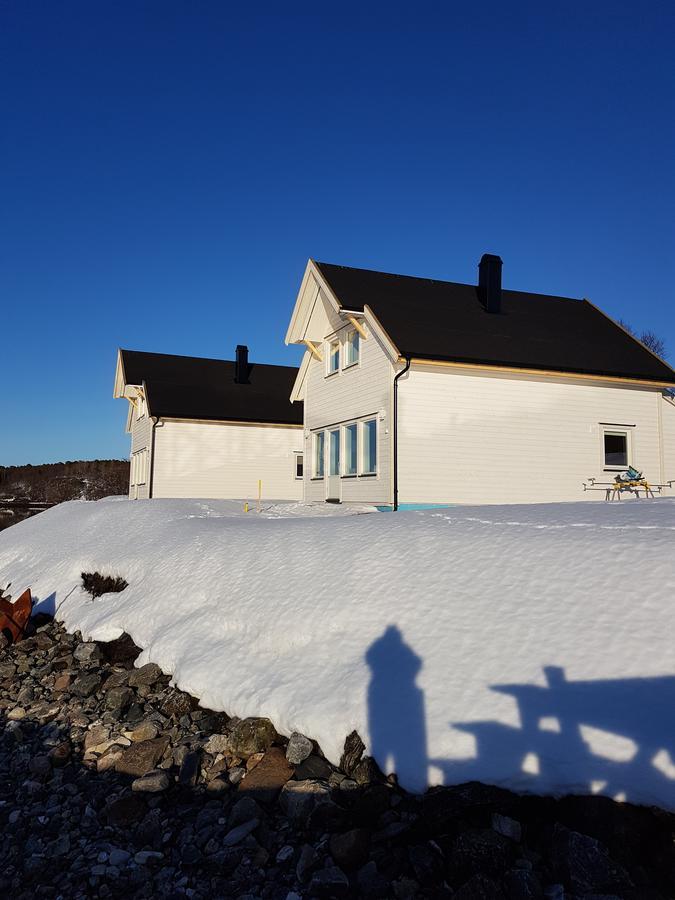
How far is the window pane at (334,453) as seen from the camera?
56.0ft

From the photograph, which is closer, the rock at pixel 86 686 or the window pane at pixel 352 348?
the rock at pixel 86 686

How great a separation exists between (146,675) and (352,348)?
11.9 meters

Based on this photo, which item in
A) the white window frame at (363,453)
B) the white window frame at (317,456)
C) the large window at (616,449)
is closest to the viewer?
the white window frame at (363,453)

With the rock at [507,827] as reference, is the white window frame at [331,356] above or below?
above

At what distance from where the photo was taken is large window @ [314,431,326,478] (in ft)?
59.6

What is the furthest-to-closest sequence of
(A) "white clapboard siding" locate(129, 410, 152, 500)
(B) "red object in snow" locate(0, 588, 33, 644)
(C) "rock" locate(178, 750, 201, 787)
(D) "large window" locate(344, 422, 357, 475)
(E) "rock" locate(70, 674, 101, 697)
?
(A) "white clapboard siding" locate(129, 410, 152, 500) → (D) "large window" locate(344, 422, 357, 475) → (B) "red object in snow" locate(0, 588, 33, 644) → (E) "rock" locate(70, 674, 101, 697) → (C) "rock" locate(178, 750, 201, 787)

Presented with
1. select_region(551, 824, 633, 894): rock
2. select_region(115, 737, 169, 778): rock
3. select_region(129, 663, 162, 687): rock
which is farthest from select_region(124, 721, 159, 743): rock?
select_region(551, 824, 633, 894): rock

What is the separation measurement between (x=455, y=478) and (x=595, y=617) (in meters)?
10.3

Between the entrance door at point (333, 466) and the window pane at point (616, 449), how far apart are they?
6683 millimetres

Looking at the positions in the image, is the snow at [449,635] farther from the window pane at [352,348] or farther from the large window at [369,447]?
the window pane at [352,348]

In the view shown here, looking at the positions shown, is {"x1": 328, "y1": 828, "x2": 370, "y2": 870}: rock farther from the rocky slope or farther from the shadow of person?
the shadow of person

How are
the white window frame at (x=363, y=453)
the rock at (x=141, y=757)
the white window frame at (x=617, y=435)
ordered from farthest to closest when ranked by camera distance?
the white window frame at (x=617, y=435) → the white window frame at (x=363, y=453) → the rock at (x=141, y=757)

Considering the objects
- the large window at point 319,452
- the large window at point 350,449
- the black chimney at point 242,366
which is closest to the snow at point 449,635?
the large window at point 350,449

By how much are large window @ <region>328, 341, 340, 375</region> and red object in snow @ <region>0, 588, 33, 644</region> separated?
11.1 m
